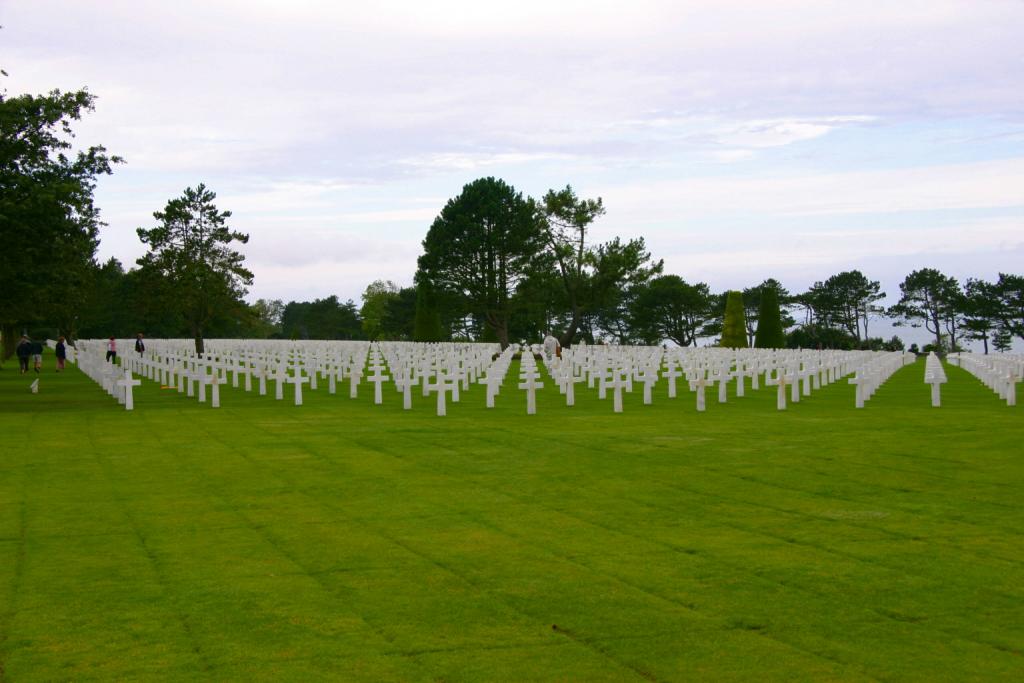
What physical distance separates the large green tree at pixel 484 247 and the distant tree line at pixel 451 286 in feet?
0.27

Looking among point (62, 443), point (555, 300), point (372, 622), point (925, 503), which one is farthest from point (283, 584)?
point (555, 300)

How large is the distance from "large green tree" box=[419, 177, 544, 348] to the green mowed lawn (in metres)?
48.6

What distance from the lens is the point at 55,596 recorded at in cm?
641

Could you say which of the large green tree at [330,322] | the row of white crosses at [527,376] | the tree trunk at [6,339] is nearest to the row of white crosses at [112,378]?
the row of white crosses at [527,376]

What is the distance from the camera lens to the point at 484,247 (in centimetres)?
6331

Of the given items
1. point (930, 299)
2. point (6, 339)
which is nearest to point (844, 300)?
point (930, 299)

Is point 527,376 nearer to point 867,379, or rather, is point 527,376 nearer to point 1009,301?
point 867,379

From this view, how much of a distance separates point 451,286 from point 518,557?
56902 millimetres

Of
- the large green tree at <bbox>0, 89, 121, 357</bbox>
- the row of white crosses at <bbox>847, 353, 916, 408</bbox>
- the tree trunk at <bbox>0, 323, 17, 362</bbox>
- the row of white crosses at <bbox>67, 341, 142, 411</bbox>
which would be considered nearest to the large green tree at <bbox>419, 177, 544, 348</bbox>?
the tree trunk at <bbox>0, 323, 17, 362</bbox>

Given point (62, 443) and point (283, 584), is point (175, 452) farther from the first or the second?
point (283, 584)

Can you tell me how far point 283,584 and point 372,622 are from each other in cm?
103

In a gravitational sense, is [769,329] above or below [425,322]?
below

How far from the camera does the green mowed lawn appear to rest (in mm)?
5293

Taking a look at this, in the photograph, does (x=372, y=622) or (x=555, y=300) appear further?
(x=555, y=300)
